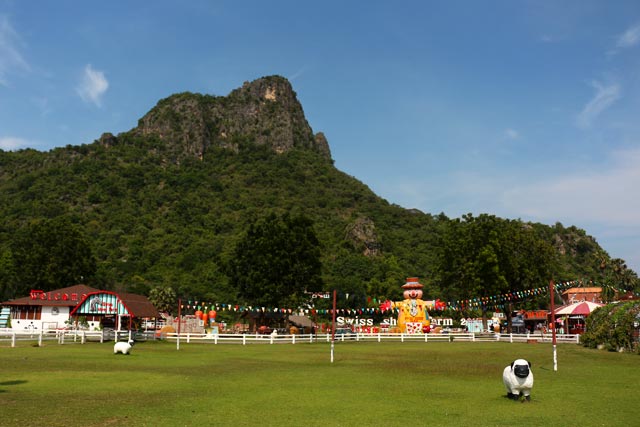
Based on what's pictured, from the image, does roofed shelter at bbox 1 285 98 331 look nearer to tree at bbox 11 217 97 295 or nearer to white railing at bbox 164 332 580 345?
tree at bbox 11 217 97 295

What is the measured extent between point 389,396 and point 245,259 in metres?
45.6

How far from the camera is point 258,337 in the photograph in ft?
155

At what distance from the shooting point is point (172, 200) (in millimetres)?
156250

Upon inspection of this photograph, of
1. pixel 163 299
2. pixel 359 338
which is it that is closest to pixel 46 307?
pixel 163 299

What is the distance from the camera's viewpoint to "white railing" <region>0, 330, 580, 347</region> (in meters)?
41.6

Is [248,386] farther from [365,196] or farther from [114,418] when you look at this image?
[365,196]

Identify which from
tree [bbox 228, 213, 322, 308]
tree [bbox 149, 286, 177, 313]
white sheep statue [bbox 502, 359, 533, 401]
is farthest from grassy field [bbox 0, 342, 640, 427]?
tree [bbox 149, 286, 177, 313]

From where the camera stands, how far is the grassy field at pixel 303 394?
465 inches

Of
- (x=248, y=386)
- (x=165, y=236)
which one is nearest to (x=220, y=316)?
(x=165, y=236)

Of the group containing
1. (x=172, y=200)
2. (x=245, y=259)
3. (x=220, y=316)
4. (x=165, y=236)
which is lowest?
(x=220, y=316)

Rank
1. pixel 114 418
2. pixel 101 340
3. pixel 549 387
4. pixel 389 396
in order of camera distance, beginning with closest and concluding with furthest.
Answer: pixel 114 418 → pixel 389 396 → pixel 549 387 → pixel 101 340

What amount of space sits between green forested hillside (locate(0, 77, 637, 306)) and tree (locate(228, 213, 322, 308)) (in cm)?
415

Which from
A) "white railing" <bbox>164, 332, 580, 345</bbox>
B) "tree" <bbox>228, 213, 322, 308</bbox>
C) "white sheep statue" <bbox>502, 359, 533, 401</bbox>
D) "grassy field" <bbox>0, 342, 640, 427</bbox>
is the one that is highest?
"tree" <bbox>228, 213, 322, 308</bbox>

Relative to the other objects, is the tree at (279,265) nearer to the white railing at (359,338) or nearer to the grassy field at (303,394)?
the white railing at (359,338)
